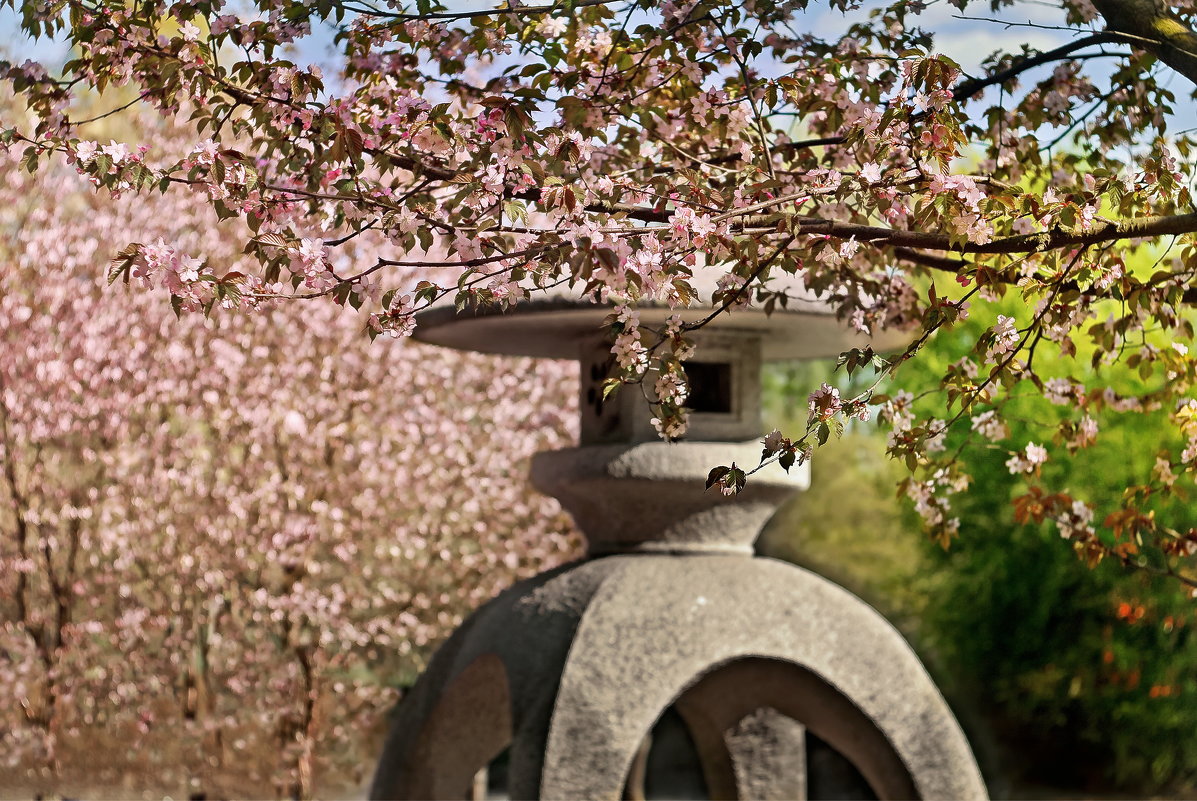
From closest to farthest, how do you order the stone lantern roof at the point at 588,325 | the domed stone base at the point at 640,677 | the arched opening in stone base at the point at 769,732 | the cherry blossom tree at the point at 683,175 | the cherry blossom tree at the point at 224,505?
the cherry blossom tree at the point at 683,175, the domed stone base at the point at 640,677, the stone lantern roof at the point at 588,325, the arched opening in stone base at the point at 769,732, the cherry blossom tree at the point at 224,505

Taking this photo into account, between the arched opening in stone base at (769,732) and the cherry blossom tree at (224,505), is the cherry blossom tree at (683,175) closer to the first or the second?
the arched opening in stone base at (769,732)

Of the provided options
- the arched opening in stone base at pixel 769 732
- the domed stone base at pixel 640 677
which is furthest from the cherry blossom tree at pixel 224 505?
the domed stone base at pixel 640 677

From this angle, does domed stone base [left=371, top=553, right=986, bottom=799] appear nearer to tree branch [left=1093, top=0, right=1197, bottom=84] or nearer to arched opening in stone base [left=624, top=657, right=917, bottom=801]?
arched opening in stone base [left=624, top=657, right=917, bottom=801]

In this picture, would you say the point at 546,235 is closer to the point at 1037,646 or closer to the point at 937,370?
the point at 937,370

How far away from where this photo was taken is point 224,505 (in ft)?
27.6

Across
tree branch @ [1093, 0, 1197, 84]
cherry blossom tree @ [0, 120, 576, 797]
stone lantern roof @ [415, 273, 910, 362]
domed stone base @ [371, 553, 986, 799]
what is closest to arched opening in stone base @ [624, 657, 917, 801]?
domed stone base @ [371, 553, 986, 799]

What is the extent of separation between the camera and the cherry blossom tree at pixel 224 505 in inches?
333

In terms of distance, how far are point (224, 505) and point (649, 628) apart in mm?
4570

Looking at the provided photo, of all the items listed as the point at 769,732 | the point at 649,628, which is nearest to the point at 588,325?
the point at 649,628

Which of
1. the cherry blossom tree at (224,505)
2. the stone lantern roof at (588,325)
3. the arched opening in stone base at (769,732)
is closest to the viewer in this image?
the stone lantern roof at (588,325)

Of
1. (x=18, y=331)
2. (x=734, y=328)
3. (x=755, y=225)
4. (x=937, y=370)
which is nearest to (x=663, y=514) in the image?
(x=734, y=328)

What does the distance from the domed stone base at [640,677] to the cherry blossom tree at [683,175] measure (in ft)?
3.88

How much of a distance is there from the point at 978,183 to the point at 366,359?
5.82 meters

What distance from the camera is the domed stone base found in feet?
14.6
